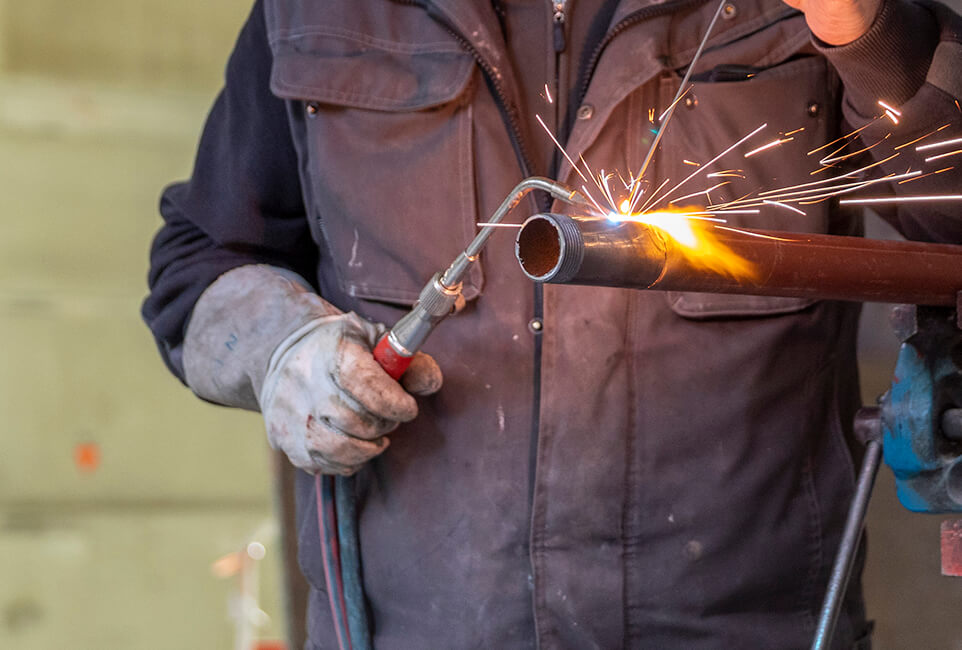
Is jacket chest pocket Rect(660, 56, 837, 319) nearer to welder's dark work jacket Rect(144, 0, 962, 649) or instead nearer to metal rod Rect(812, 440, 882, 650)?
welder's dark work jacket Rect(144, 0, 962, 649)

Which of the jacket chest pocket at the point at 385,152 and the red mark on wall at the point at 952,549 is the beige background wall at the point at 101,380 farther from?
the red mark on wall at the point at 952,549

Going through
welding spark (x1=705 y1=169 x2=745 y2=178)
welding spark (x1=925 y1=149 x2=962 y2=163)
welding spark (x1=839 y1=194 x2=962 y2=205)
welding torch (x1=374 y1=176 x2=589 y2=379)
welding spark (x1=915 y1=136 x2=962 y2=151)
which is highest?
welding spark (x1=915 y1=136 x2=962 y2=151)

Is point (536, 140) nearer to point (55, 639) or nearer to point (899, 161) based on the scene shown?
point (899, 161)

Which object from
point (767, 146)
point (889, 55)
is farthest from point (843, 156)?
point (889, 55)

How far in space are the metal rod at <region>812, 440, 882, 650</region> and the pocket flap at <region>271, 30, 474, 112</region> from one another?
58 cm

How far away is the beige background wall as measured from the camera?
274cm

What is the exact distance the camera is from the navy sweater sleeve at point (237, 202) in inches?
52.5

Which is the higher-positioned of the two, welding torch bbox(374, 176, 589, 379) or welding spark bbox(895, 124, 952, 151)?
welding spark bbox(895, 124, 952, 151)

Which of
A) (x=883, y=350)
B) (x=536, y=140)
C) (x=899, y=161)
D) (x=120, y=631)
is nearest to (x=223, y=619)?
(x=120, y=631)

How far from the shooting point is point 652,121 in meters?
1.15

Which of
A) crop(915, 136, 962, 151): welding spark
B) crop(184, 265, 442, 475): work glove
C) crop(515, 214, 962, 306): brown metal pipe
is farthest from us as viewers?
crop(184, 265, 442, 475): work glove

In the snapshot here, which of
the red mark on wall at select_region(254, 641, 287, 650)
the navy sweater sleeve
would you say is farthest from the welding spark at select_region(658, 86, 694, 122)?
the red mark on wall at select_region(254, 641, 287, 650)

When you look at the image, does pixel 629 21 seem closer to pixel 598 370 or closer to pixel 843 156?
pixel 843 156

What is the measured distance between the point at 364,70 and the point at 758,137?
45 centimetres
